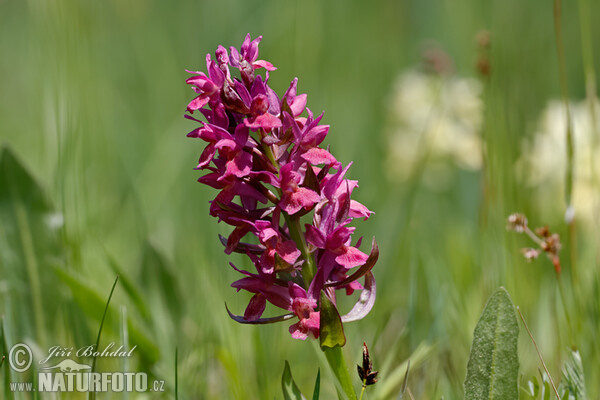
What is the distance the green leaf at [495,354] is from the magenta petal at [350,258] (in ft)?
0.84

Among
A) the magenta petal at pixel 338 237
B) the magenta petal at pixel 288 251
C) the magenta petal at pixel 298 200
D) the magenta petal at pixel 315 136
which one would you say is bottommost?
the magenta petal at pixel 288 251

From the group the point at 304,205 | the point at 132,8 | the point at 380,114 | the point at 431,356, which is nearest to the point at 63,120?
the point at 304,205

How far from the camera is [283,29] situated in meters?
3.14

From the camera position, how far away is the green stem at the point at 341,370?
1076 mm

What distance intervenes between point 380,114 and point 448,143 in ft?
5.05

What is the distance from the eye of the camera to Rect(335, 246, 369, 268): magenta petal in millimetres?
1027

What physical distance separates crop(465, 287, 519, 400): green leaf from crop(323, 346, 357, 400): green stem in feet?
0.72

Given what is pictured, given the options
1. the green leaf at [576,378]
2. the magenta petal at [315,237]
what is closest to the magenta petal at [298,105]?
the magenta petal at [315,237]

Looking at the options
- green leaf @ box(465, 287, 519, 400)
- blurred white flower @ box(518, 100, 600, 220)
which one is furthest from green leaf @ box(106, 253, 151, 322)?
blurred white flower @ box(518, 100, 600, 220)

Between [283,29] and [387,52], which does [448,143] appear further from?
[387,52]

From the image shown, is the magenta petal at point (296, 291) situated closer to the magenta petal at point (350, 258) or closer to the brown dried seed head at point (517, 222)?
the magenta petal at point (350, 258)

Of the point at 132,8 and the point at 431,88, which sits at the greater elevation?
the point at 132,8

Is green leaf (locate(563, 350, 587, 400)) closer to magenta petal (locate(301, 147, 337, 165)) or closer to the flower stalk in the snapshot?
the flower stalk

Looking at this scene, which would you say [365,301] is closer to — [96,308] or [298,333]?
[298,333]
